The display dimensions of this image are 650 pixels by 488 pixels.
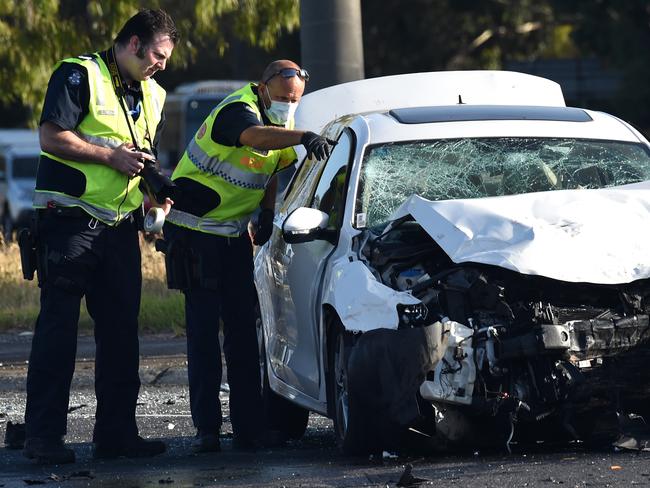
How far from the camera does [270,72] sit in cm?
728

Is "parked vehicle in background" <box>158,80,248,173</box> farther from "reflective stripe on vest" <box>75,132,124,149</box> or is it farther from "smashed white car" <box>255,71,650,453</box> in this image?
"reflective stripe on vest" <box>75,132,124,149</box>

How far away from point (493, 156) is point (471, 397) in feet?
5.09

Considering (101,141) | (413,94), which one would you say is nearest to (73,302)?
(101,141)

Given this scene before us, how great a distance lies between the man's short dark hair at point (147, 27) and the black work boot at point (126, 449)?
168cm

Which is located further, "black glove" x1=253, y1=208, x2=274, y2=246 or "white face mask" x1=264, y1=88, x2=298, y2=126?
"black glove" x1=253, y1=208, x2=274, y2=246

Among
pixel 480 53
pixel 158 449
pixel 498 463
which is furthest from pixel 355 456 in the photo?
pixel 480 53

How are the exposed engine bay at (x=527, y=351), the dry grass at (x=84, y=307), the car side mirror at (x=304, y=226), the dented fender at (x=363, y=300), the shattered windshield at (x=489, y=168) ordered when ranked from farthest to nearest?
the dry grass at (x=84, y=307)
the shattered windshield at (x=489, y=168)
the car side mirror at (x=304, y=226)
the dented fender at (x=363, y=300)
the exposed engine bay at (x=527, y=351)

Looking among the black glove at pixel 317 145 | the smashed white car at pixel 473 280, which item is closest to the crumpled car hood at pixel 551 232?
the smashed white car at pixel 473 280

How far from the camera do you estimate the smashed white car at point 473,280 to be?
5.89 metres

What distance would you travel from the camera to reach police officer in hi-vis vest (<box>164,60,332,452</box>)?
283 inches

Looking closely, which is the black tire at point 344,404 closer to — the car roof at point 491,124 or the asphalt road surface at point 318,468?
the asphalt road surface at point 318,468

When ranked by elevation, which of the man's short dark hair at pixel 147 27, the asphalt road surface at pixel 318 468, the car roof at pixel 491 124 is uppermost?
the man's short dark hair at pixel 147 27

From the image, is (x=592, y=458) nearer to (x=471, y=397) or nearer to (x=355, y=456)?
(x=471, y=397)

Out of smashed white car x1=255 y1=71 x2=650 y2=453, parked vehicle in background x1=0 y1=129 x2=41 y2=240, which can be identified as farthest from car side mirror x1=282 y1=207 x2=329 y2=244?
parked vehicle in background x1=0 y1=129 x2=41 y2=240
